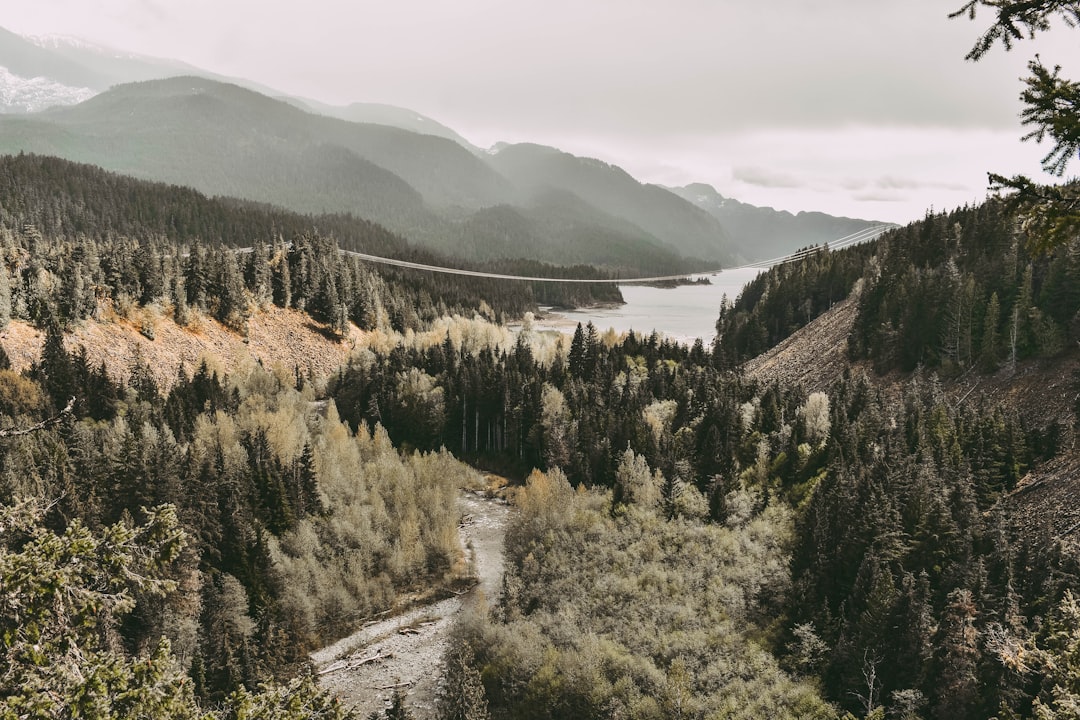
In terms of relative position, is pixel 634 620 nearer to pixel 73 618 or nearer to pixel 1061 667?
pixel 1061 667

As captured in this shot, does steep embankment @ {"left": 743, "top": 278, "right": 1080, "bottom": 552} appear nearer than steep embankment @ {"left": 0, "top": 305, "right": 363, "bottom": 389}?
Yes

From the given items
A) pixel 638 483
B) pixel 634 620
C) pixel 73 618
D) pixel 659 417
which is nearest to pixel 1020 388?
pixel 659 417

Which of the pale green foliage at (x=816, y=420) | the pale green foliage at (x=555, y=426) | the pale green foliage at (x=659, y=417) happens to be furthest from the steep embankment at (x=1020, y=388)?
the pale green foliage at (x=555, y=426)

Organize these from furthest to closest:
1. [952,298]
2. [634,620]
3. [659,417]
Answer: [952,298] → [659,417] → [634,620]

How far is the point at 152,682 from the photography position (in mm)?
11812

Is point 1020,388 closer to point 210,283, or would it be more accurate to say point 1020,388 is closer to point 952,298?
point 952,298

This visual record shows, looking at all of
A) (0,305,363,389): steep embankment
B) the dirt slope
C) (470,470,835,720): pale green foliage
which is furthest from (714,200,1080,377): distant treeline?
(0,305,363,389): steep embankment

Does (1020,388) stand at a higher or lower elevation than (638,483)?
higher

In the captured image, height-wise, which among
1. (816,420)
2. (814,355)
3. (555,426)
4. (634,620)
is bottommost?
(634,620)

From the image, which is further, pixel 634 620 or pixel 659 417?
pixel 659 417

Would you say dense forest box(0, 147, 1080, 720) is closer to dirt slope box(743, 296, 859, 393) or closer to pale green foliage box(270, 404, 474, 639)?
pale green foliage box(270, 404, 474, 639)

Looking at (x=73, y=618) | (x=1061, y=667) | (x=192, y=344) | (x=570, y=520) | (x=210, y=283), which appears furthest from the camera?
(x=210, y=283)

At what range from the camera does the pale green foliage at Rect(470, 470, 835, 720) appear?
37094mm

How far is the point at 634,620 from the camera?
4291cm
